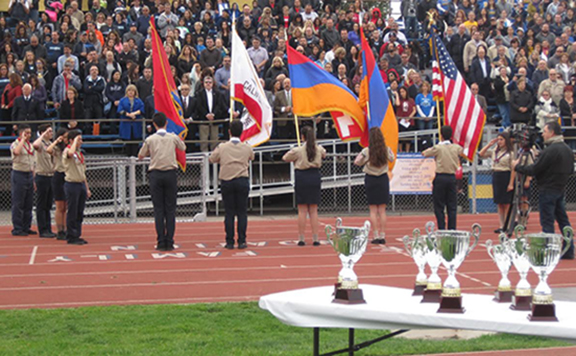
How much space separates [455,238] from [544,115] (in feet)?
53.5

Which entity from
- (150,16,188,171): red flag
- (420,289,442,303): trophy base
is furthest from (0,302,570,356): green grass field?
(150,16,188,171): red flag

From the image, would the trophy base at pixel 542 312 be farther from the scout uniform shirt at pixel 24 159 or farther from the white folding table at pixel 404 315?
the scout uniform shirt at pixel 24 159

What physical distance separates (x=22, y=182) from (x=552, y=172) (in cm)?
887

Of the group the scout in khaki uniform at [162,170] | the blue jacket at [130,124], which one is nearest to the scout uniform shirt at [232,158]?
the scout in khaki uniform at [162,170]

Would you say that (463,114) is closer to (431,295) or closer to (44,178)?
(44,178)

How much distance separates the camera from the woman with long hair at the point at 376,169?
1398 cm

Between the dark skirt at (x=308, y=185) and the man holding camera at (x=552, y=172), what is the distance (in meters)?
3.15

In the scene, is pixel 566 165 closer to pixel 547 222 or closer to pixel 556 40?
pixel 547 222

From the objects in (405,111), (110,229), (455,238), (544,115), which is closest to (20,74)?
(110,229)

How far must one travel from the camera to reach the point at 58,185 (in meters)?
15.0

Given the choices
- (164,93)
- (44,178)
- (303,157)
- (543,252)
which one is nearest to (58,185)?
(44,178)

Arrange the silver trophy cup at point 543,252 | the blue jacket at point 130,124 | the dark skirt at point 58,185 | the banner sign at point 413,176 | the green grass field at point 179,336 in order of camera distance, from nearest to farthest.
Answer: the silver trophy cup at point 543,252
the green grass field at point 179,336
the dark skirt at point 58,185
the banner sign at point 413,176
the blue jacket at point 130,124

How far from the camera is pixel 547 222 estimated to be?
40.2 ft

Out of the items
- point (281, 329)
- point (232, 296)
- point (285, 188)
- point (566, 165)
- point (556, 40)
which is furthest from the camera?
point (556, 40)
